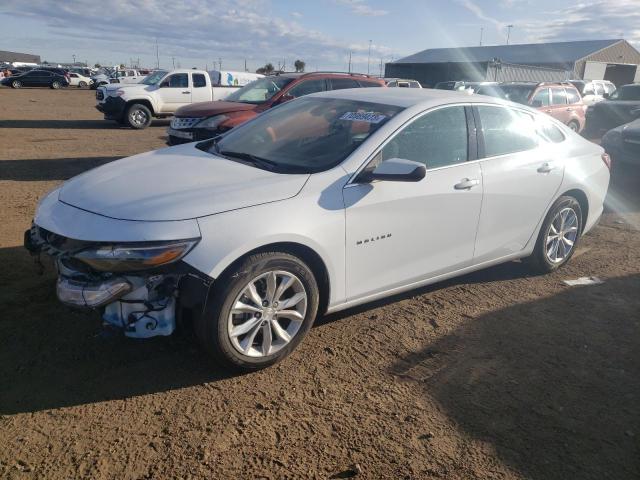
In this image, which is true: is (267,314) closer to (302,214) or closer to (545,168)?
(302,214)

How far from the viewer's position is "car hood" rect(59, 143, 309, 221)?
2.81 meters

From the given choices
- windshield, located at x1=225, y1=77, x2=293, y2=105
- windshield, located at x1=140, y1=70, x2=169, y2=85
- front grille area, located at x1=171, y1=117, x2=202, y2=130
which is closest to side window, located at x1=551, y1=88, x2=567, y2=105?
windshield, located at x1=225, y1=77, x2=293, y2=105

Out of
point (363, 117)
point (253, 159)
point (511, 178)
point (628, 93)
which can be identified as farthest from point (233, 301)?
point (628, 93)

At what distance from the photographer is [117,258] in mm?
2678

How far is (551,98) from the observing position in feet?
45.1

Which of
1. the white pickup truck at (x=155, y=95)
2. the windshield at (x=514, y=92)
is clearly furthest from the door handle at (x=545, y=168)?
the white pickup truck at (x=155, y=95)

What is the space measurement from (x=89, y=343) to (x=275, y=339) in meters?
1.21

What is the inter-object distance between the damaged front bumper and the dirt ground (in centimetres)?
29

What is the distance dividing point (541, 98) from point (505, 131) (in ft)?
34.7

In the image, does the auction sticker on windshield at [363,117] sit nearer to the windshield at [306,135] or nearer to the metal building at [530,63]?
the windshield at [306,135]

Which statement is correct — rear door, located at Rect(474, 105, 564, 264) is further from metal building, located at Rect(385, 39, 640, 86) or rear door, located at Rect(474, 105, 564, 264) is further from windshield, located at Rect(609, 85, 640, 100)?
metal building, located at Rect(385, 39, 640, 86)

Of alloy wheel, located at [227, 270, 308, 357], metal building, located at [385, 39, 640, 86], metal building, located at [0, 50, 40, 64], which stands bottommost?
alloy wheel, located at [227, 270, 308, 357]

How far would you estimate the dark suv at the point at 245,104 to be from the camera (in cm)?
888

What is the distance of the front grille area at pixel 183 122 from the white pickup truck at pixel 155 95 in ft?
23.7
